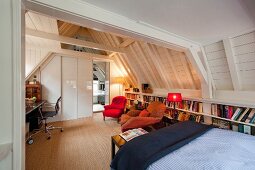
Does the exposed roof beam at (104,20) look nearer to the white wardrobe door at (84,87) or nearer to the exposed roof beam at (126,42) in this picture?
the exposed roof beam at (126,42)

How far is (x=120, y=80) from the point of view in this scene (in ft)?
17.6

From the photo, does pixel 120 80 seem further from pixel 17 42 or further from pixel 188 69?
pixel 17 42

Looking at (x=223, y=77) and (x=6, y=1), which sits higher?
(x=6, y=1)

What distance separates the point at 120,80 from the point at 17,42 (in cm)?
447

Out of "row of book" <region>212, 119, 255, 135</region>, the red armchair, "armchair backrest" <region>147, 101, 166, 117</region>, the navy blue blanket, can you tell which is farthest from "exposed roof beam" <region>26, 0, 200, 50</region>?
the red armchair

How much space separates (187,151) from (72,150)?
219cm

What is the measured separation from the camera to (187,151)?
132 centimetres

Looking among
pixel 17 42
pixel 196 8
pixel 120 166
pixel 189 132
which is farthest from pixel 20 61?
pixel 189 132

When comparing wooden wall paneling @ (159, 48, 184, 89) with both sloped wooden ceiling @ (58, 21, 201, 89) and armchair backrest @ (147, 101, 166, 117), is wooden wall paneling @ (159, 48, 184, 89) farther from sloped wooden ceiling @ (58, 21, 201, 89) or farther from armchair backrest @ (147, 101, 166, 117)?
armchair backrest @ (147, 101, 166, 117)

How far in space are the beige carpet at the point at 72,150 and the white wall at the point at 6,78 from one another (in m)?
1.45

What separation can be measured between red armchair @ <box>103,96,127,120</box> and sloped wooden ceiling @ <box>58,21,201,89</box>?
0.93 metres

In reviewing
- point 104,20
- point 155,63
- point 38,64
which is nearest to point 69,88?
point 38,64

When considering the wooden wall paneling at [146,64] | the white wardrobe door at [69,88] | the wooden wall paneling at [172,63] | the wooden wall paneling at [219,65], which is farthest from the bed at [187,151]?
the white wardrobe door at [69,88]

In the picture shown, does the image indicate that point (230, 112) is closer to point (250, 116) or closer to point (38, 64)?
point (250, 116)
